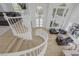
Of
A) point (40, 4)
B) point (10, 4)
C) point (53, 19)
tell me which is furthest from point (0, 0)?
point (53, 19)

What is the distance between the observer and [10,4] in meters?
0.59

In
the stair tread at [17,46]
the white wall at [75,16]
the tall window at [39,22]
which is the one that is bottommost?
the stair tread at [17,46]

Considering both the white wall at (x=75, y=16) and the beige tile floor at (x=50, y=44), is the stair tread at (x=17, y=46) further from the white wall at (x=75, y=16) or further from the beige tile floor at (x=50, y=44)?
the white wall at (x=75, y=16)

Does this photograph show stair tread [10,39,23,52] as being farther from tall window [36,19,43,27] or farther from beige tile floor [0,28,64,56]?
tall window [36,19,43,27]

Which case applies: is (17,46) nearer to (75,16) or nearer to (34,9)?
(34,9)

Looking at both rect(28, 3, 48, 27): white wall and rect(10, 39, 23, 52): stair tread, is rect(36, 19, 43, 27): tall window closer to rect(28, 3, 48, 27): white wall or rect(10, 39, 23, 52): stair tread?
rect(28, 3, 48, 27): white wall

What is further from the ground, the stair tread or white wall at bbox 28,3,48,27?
white wall at bbox 28,3,48,27

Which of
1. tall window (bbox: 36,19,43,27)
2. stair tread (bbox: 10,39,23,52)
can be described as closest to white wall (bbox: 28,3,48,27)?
tall window (bbox: 36,19,43,27)

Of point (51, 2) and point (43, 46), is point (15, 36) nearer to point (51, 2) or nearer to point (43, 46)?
point (43, 46)

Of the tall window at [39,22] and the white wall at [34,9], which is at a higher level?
the white wall at [34,9]

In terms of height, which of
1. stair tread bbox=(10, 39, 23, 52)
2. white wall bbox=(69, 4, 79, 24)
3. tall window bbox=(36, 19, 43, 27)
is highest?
white wall bbox=(69, 4, 79, 24)

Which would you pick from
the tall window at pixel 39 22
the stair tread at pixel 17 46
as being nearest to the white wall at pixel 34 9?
the tall window at pixel 39 22

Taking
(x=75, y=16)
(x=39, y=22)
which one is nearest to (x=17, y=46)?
(x=39, y=22)

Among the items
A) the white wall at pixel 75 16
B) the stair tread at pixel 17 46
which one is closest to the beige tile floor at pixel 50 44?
the stair tread at pixel 17 46
